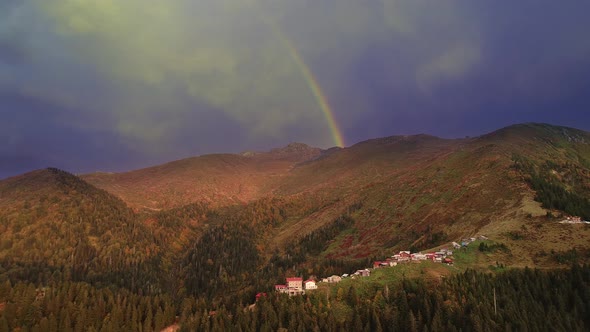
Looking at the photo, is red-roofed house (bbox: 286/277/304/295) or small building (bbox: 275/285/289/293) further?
small building (bbox: 275/285/289/293)

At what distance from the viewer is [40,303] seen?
121438 mm

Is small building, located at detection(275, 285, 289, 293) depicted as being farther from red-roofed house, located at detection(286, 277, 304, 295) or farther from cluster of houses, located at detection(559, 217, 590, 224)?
cluster of houses, located at detection(559, 217, 590, 224)

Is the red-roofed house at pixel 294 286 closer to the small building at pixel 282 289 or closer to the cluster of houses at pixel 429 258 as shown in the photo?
the small building at pixel 282 289

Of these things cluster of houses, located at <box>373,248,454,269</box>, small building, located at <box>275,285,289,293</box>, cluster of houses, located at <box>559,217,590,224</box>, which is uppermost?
cluster of houses, located at <box>559,217,590,224</box>

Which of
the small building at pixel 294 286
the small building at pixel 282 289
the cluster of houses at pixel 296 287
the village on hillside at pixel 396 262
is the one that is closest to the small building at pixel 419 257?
the village on hillside at pixel 396 262

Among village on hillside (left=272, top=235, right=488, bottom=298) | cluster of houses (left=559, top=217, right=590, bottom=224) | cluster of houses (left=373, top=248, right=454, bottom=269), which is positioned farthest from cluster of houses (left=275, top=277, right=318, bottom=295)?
cluster of houses (left=559, top=217, right=590, bottom=224)

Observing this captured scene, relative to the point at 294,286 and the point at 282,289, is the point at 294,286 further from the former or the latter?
the point at 282,289

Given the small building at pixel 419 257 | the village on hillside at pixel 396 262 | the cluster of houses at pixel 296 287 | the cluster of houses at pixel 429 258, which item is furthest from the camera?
the small building at pixel 419 257

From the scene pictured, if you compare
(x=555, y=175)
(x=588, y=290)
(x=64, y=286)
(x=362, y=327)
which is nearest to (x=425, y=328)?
(x=362, y=327)

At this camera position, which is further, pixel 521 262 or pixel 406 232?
pixel 406 232

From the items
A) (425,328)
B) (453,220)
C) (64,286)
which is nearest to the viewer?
(425,328)

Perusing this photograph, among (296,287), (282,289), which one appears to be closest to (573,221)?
(296,287)

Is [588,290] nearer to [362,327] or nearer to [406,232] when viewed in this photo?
[362,327]

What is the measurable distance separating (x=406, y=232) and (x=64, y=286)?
15752 cm
